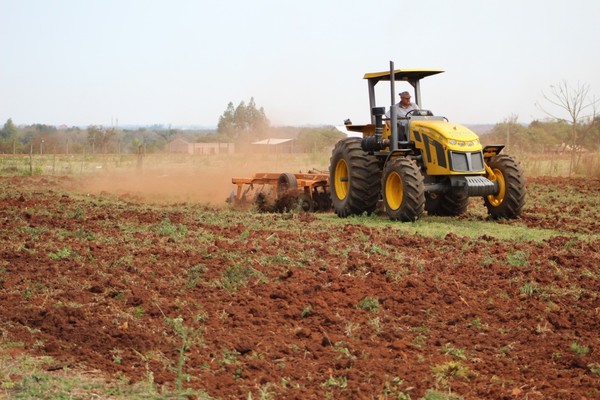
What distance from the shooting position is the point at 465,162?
45.9 feet

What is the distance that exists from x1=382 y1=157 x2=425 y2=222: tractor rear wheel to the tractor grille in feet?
2.00

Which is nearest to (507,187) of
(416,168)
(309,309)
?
(416,168)

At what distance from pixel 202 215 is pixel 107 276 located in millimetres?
6318

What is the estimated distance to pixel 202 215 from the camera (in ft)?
50.3

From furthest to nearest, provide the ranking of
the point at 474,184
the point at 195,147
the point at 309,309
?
the point at 195,147 < the point at 474,184 < the point at 309,309

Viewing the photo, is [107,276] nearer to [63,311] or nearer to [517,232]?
[63,311]

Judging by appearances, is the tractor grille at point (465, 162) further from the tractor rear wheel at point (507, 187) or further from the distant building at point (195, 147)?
the distant building at point (195, 147)

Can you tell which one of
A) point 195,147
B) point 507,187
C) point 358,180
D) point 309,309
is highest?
point 195,147

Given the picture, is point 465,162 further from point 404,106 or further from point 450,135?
point 404,106

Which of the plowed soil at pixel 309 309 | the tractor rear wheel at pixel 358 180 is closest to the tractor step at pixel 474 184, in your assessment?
the plowed soil at pixel 309 309

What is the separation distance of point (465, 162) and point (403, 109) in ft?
5.49

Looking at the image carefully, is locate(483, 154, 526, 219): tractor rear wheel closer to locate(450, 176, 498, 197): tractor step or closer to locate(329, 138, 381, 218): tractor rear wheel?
locate(450, 176, 498, 197): tractor step

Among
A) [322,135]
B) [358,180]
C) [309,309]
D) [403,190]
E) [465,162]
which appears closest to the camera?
[309,309]

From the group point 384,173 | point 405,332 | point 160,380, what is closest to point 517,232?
point 384,173
